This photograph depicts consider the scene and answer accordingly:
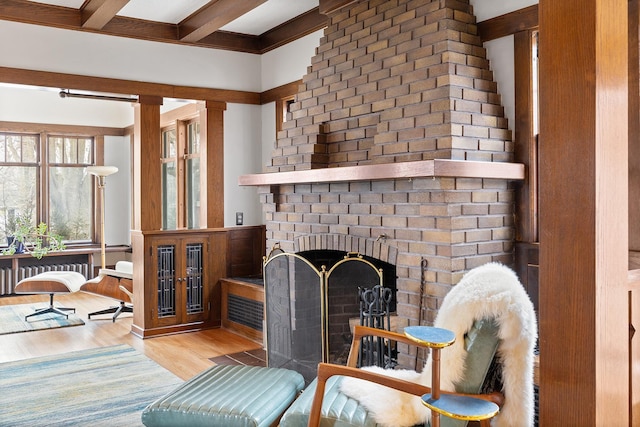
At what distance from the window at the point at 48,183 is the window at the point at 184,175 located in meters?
1.81

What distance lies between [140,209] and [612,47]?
4522mm

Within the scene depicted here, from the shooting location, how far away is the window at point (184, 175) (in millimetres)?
6828

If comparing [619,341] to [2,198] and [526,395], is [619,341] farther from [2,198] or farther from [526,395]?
[2,198]

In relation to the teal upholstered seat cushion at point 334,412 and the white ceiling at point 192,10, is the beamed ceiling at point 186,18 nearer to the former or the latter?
the white ceiling at point 192,10

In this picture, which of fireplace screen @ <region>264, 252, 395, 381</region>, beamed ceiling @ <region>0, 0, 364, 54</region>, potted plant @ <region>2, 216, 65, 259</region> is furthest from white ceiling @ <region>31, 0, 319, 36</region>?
potted plant @ <region>2, 216, 65, 259</region>

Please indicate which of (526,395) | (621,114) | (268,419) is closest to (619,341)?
(526,395)

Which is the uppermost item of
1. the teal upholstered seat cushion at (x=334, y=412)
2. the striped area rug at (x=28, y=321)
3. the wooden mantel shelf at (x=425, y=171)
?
the wooden mantel shelf at (x=425, y=171)

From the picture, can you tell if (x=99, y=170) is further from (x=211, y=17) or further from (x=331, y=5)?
(x=331, y=5)

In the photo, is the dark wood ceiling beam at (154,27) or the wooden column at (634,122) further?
the dark wood ceiling beam at (154,27)

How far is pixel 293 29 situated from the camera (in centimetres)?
525

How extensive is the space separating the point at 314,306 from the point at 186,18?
3047mm

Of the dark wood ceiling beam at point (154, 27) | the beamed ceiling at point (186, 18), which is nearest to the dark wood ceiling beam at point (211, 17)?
the beamed ceiling at point (186, 18)

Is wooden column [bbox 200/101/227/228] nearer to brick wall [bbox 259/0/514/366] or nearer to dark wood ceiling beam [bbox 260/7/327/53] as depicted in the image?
dark wood ceiling beam [bbox 260/7/327/53]

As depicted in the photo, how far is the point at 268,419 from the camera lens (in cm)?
266
